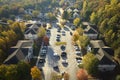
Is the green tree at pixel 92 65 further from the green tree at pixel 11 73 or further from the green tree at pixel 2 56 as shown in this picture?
the green tree at pixel 2 56

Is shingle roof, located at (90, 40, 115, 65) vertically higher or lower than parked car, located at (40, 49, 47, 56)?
higher

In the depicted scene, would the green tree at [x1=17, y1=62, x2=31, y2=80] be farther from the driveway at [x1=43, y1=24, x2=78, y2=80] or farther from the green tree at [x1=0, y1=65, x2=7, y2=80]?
the driveway at [x1=43, y1=24, x2=78, y2=80]

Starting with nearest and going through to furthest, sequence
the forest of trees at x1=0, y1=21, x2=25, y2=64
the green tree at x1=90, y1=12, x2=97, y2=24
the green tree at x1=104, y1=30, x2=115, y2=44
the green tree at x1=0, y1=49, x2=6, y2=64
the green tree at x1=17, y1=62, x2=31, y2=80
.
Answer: the green tree at x1=17, y1=62, x2=31, y2=80 → the green tree at x1=0, y1=49, x2=6, y2=64 → the forest of trees at x1=0, y1=21, x2=25, y2=64 → the green tree at x1=104, y1=30, x2=115, y2=44 → the green tree at x1=90, y1=12, x2=97, y2=24

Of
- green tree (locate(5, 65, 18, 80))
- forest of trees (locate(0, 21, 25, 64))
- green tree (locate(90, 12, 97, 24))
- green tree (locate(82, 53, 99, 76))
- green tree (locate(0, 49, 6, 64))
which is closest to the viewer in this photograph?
green tree (locate(5, 65, 18, 80))

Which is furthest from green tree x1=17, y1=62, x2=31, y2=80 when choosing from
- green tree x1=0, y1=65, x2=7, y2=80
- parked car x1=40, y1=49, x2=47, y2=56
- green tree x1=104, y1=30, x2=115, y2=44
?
green tree x1=104, y1=30, x2=115, y2=44

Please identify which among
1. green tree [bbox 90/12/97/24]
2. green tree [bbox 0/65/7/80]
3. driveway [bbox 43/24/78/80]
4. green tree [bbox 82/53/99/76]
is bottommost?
driveway [bbox 43/24/78/80]

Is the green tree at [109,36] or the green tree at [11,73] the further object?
the green tree at [109,36]

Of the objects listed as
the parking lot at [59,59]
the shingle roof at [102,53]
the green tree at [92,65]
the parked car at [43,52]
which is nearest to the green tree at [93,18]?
the parking lot at [59,59]

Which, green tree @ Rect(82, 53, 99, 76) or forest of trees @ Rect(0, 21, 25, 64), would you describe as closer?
green tree @ Rect(82, 53, 99, 76)

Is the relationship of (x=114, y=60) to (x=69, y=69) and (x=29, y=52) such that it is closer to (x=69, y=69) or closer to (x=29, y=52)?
(x=69, y=69)

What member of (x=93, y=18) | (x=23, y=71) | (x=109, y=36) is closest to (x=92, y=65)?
(x=23, y=71)

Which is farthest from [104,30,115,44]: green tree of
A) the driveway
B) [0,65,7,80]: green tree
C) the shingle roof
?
[0,65,7,80]: green tree
